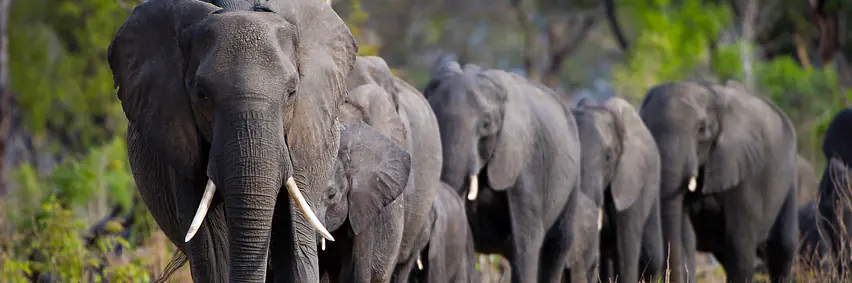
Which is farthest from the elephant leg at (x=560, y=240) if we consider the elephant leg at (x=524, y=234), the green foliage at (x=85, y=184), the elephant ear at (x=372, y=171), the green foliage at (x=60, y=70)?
the green foliage at (x=60, y=70)

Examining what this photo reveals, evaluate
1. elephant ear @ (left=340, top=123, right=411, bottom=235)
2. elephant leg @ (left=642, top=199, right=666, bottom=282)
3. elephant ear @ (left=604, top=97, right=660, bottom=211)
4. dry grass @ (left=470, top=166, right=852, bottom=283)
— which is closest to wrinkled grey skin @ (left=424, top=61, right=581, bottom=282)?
dry grass @ (left=470, top=166, right=852, bottom=283)

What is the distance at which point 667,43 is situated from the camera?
2733cm

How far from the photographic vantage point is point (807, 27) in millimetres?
31703

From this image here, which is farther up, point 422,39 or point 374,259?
point 374,259

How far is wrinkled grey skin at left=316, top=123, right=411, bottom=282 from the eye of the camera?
6.41 meters

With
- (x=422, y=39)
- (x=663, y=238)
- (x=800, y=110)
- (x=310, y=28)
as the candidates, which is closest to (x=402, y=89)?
(x=310, y=28)

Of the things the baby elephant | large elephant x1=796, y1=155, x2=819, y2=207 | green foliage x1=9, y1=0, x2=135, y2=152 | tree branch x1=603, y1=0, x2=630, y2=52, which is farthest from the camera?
tree branch x1=603, y1=0, x2=630, y2=52

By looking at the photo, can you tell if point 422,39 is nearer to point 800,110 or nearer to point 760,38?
point 760,38

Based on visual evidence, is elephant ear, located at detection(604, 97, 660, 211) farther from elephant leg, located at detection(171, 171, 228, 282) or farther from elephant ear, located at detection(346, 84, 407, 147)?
elephant leg, located at detection(171, 171, 228, 282)

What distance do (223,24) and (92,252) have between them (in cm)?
483

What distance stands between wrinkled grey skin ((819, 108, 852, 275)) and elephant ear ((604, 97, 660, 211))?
1.18 metres

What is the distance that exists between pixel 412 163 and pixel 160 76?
2165mm

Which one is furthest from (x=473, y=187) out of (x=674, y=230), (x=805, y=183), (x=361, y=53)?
(x=805, y=183)

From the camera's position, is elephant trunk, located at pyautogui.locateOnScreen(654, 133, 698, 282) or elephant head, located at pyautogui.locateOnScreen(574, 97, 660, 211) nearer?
elephant head, located at pyautogui.locateOnScreen(574, 97, 660, 211)
